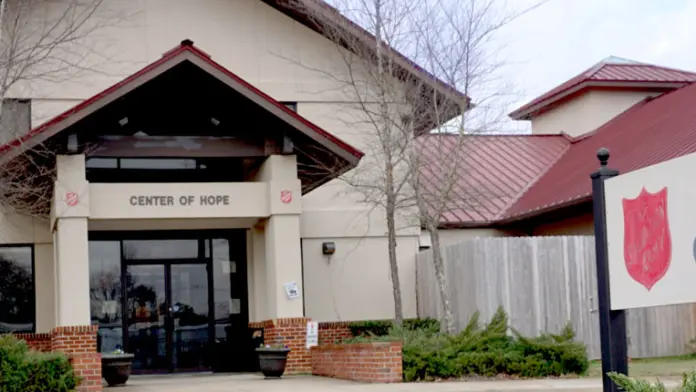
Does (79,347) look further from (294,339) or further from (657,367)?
(657,367)

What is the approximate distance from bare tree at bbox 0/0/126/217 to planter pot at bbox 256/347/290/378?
507 centimetres

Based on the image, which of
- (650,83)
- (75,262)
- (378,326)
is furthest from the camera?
(650,83)

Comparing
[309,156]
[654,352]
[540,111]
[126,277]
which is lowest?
[654,352]

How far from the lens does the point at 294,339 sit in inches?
808

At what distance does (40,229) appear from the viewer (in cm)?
2350

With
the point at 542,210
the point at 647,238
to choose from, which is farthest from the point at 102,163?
the point at 647,238

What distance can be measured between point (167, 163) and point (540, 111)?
13908 mm

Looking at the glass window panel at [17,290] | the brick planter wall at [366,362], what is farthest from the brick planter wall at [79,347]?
the brick planter wall at [366,362]

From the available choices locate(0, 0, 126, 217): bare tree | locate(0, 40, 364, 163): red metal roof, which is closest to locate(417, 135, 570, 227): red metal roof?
locate(0, 40, 364, 163): red metal roof

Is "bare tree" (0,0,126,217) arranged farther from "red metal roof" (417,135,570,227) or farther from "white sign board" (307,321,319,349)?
"red metal roof" (417,135,570,227)

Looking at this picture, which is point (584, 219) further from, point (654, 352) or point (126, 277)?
point (126, 277)

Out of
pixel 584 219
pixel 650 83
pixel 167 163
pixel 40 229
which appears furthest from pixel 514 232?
pixel 40 229

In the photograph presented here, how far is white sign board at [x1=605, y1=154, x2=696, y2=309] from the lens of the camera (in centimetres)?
792

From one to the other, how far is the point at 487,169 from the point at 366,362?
12337 mm
